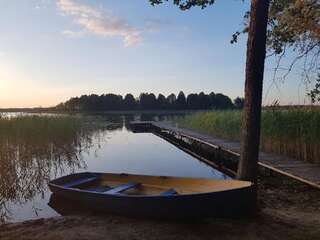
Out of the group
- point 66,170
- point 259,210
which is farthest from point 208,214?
point 66,170

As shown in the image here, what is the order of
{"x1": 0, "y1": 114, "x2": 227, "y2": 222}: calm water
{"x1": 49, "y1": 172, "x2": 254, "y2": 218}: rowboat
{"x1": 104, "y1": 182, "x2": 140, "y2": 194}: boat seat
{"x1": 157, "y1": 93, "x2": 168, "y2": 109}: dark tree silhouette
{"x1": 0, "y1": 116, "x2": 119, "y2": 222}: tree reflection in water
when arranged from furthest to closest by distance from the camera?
{"x1": 157, "y1": 93, "x2": 168, "y2": 109}: dark tree silhouette < {"x1": 0, "y1": 116, "x2": 119, "y2": 222}: tree reflection in water < {"x1": 0, "y1": 114, "x2": 227, "y2": 222}: calm water < {"x1": 104, "y1": 182, "x2": 140, "y2": 194}: boat seat < {"x1": 49, "y1": 172, "x2": 254, "y2": 218}: rowboat

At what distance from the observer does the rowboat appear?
20.7 ft

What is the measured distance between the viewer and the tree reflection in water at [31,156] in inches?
371

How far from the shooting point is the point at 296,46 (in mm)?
9586

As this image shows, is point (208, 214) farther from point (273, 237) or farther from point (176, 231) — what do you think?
point (273, 237)

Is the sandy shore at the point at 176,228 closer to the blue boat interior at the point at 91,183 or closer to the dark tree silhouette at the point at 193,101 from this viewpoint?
the blue boat interior at the point at 91,183

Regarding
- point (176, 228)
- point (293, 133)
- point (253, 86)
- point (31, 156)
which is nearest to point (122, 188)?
point (176, 228)

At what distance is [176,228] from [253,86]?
2487 millimetres

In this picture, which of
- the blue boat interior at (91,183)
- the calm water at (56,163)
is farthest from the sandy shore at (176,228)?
the calm water at (56,163)

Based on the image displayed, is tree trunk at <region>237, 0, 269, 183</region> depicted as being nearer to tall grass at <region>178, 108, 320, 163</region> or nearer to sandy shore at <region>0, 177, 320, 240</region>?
sandy shore at <region>0, 177, 320, 240</region>

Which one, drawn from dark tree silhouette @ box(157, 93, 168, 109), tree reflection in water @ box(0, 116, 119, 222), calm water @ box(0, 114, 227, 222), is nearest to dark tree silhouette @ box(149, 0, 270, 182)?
calm water @ box(0, 114, 227, 222)

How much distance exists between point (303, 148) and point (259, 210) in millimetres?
5520

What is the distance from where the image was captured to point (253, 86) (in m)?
6.89

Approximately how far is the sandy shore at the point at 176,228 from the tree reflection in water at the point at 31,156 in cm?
172
